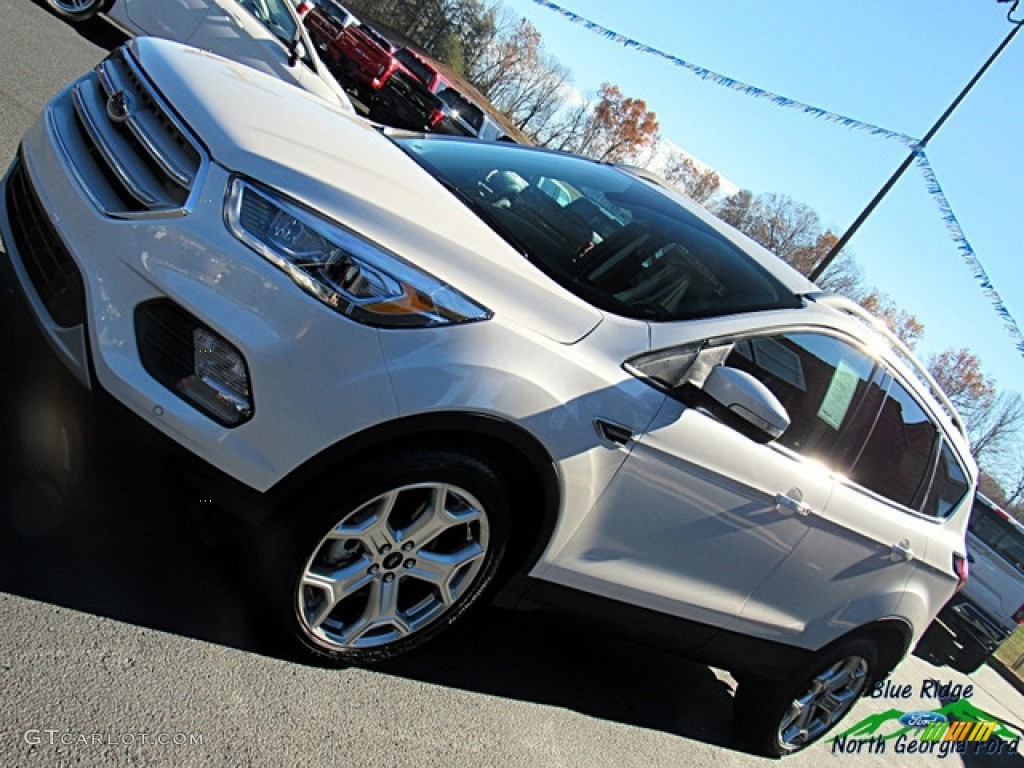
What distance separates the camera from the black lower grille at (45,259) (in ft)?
7.66

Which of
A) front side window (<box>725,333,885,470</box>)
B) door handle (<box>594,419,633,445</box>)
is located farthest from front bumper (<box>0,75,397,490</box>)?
front side window (<box>725,333,885,470</box>)

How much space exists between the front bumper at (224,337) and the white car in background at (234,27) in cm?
623

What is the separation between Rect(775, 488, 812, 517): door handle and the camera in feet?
10.2

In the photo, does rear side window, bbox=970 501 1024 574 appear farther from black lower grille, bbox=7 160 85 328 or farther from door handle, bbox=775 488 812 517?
black lower grille, bbox=7 160 85 328

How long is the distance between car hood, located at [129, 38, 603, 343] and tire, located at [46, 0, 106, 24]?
6.37 metres

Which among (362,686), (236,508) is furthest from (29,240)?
(362,686)

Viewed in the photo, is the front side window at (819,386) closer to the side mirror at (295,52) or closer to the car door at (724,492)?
the car door at (724,492)

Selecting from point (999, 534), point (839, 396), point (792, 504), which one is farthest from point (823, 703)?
point (999, 534)

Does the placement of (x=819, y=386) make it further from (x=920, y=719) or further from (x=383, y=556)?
(x=920, y=719)

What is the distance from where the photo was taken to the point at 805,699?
3.94 meters

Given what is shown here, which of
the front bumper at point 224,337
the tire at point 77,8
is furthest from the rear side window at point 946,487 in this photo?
the tire at point 77,8

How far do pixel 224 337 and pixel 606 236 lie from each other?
1.67 metres

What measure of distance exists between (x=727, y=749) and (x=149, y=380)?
3198 millimetres

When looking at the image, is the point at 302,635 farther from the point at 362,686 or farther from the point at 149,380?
the point at 149,380
